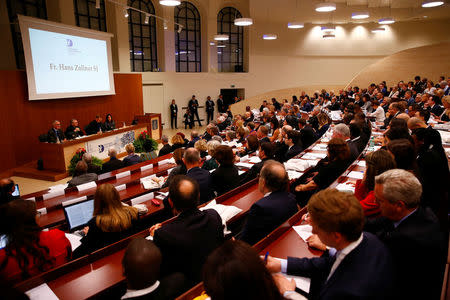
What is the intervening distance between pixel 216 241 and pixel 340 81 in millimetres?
17483

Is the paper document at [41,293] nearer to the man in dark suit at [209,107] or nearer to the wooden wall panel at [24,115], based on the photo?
the wooden wall panel at [24,115]

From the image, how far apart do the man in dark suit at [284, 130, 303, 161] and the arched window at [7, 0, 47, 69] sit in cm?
858

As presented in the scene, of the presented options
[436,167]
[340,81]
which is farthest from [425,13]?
[436,167]

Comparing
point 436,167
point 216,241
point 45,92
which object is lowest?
point 216,241

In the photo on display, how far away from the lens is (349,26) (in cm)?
1692

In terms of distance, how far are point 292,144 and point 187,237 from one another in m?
3.48

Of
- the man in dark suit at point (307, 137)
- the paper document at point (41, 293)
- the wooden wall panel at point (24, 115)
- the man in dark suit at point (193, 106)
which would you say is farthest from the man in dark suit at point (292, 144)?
the man in dark suit at point (193, 106)

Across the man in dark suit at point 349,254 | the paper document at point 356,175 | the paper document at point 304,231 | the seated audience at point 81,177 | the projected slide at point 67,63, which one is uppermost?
the projected slide at point 67,63

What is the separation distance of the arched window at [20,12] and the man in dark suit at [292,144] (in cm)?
858

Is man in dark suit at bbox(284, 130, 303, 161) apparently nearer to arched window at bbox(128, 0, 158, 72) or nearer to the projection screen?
the projection screen

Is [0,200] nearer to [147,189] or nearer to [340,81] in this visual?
[147,189]

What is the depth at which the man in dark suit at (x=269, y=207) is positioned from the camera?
2.34m

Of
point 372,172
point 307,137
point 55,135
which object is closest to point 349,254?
point 372,172

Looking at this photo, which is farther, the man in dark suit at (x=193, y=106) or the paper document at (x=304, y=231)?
the man in dark suit at (x=193, y=106)
